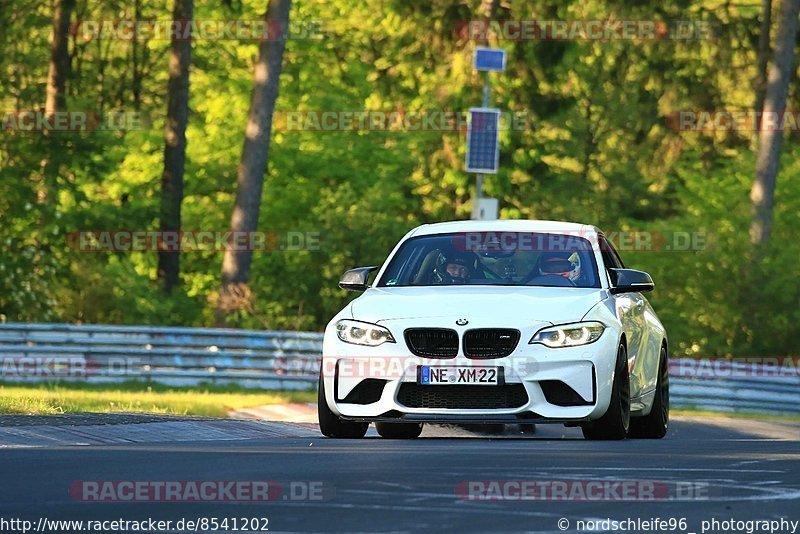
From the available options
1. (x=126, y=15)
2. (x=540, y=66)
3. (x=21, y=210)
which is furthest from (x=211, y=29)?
(x=21, y=210)

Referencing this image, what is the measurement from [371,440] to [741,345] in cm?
2619

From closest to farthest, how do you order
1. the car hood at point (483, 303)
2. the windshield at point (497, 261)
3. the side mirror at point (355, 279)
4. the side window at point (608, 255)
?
the car hood at point (483, 303), the windshield at point (497, 261), the side mirror at point (355, 279), the side window at point (608, 255)

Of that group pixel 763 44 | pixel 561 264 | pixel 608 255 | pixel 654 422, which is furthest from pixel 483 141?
pixel 561 264

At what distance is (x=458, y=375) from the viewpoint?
14148mm

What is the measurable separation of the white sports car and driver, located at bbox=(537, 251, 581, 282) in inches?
0.4

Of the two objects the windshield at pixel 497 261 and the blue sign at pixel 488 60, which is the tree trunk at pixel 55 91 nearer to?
the blue sign at pixel 488 60

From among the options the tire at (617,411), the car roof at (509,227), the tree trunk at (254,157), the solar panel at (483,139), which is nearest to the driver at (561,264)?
the car roof at (509,227)

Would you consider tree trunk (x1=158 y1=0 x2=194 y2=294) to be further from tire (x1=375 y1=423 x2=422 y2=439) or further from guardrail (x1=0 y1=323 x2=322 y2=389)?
tire (x1=375 y1=423 x2=422 y2=439)

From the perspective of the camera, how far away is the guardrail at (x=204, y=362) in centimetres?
3111

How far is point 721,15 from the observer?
180 ft

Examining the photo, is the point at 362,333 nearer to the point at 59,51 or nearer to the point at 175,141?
the point at 175,141

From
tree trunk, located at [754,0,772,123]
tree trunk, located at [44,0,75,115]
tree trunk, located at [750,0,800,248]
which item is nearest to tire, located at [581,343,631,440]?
tree trunk, located at [750,0,800,248]

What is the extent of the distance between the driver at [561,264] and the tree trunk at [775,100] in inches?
1172

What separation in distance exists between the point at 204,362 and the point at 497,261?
651 inches
